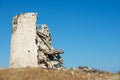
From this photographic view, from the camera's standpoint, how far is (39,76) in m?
35.9

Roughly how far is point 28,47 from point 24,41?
1.06 meters

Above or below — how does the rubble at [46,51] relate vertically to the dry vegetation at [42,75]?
above

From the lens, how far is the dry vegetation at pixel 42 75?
3531 centimetres

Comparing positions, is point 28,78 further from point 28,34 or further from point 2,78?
point 28,34

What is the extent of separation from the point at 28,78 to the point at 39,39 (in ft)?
40.1

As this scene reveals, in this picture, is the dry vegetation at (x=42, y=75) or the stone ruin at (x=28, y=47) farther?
the stone ruin at (x=28, y=47)

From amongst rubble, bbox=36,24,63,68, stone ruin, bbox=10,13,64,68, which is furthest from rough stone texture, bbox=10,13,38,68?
rubble, bbox=36,24,63,68

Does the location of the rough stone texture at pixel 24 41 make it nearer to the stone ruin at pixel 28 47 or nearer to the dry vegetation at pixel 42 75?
the stone ruin at pixel 28 47

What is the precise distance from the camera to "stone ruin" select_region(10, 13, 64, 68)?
146ft

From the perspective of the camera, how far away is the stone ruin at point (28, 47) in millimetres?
44438

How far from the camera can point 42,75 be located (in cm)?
Answer: 3631

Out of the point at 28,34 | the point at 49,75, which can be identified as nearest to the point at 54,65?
the point at 28,34

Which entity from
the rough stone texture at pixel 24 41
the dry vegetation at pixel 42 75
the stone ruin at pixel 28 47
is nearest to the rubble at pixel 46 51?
the stone ruin at pixel 28 47

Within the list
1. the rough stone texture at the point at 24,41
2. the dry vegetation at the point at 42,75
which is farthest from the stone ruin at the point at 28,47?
the dry vegetation at the point at 42,75
